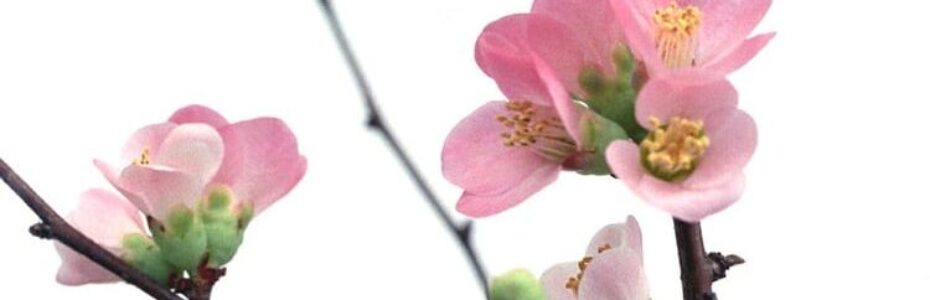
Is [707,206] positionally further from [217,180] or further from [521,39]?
[217,180]

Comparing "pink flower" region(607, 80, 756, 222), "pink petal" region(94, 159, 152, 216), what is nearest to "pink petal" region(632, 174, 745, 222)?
"pink flower" region(607, 80, 756, 222)

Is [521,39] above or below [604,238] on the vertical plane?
above

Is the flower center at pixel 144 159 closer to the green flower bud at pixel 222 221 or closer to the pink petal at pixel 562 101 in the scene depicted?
the green flower bud at pixel 222 221

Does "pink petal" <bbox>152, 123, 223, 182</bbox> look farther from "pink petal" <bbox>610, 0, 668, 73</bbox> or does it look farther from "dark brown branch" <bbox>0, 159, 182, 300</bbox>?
"pink petal" <bbox>610, 0, 668, 73</bbox>

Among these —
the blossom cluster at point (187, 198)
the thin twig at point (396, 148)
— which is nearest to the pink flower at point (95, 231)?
the blossom cluster at point (187, 198)

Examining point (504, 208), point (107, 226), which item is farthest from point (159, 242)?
point (504, 208)

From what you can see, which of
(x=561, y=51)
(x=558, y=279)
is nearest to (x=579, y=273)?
(x=558, y=279)

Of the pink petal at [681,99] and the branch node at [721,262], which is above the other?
the pink petal at [681,99]
